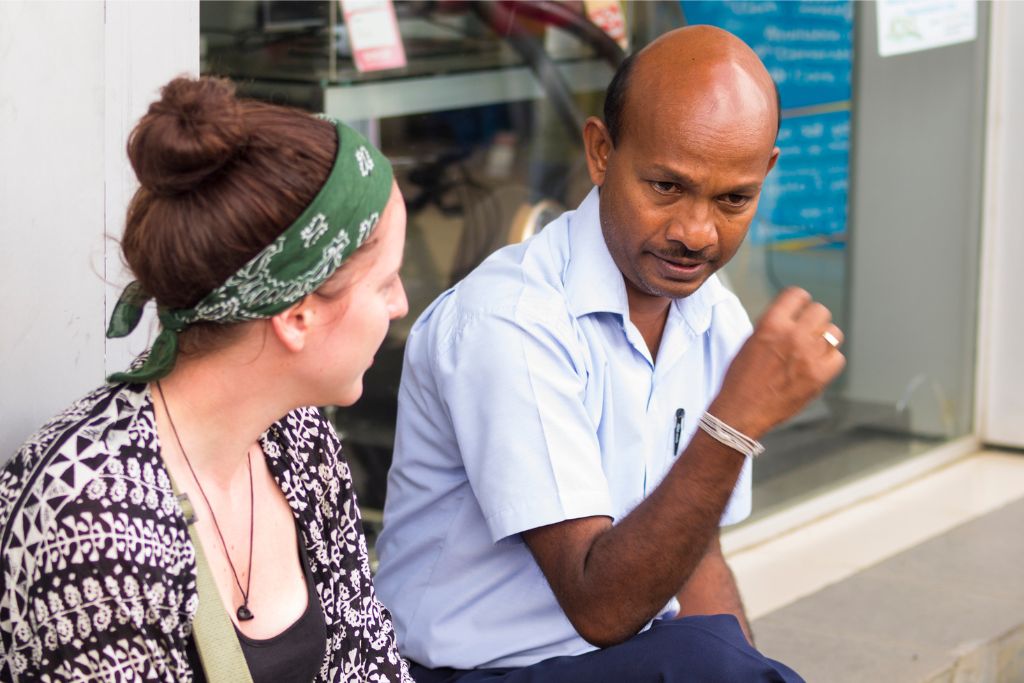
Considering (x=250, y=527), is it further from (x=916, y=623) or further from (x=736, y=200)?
(x=916, y=623)

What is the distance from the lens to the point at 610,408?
92.5 inches

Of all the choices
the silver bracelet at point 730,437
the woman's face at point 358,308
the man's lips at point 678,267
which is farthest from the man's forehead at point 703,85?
the woman's face at point 358,308

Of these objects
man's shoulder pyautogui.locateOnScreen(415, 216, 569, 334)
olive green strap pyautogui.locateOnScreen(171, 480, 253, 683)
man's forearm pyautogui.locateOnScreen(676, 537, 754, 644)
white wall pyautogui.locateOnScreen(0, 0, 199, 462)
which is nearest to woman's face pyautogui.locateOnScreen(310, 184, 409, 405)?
olive green strap pyautogui.locateOnScreen(171, 480, 253, 683)

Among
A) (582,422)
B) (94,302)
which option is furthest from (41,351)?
(582,422)

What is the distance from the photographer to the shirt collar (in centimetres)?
234

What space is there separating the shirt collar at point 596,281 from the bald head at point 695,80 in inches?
6.2

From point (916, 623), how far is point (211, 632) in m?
2.65

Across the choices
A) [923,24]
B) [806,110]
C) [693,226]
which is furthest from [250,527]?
[923,24]

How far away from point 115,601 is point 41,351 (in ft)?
2.30

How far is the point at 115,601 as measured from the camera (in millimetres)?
1618

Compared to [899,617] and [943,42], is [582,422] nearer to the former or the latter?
[899,617]

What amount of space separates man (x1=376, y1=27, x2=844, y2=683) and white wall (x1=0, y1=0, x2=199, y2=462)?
548 mm

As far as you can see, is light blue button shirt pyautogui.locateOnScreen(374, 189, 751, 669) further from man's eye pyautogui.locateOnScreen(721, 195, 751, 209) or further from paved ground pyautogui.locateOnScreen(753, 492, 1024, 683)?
paved ground pyautogui.locateOnScreen(753, 492, 1024, 683)

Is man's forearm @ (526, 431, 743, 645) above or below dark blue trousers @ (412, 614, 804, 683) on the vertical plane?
above
